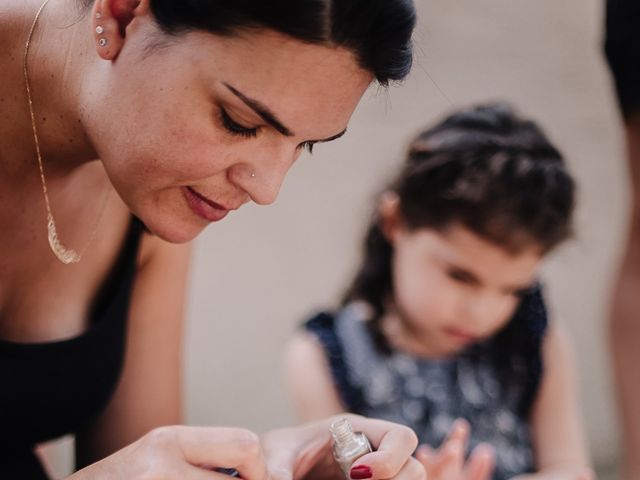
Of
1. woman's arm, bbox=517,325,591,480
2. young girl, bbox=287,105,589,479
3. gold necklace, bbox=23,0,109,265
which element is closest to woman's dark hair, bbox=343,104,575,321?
young girl, bbox=287,105,589,479

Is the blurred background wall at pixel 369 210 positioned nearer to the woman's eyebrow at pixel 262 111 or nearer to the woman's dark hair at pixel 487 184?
the woman's dark hair at pixel 487 184

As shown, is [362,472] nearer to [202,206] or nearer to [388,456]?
[388,456]

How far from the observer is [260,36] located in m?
0.94

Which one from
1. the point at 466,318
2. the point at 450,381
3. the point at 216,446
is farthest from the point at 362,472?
the point at 450,381

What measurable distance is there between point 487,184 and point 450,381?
1.21 ft

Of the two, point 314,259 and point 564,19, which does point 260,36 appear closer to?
point 314,259

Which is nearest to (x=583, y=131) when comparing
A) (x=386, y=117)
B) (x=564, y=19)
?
(x=564, y=19)

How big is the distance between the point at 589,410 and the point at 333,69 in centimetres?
164

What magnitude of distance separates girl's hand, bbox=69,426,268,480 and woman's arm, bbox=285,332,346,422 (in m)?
0.86

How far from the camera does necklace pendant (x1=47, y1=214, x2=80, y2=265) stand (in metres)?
1.22

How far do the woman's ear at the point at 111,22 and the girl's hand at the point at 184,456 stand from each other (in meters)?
0.38

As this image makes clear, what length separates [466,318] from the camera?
1.68 meters

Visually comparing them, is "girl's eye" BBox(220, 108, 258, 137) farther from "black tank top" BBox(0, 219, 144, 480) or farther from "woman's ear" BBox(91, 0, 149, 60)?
"black tank top" BBox(0, 219, 144, 480)

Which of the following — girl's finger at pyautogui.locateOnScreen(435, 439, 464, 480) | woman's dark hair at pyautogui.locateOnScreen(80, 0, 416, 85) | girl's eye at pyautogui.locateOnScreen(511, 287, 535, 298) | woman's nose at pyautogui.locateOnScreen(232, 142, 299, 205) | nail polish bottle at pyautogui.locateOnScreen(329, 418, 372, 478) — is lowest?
girl's eye at pyautogui.locateOnScreen(511, 287, 535, 298)
